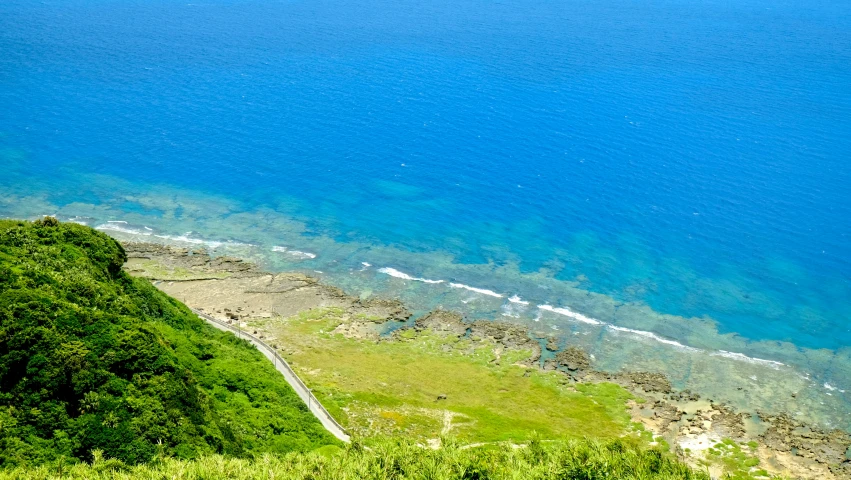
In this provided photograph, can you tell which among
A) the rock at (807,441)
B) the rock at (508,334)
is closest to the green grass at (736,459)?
the rock at (807,441)

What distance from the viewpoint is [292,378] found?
6250cm

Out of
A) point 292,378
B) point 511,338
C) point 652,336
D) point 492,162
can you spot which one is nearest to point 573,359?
point 511,338

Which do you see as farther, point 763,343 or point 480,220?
point 480,220

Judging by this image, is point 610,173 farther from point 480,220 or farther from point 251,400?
point 251,400

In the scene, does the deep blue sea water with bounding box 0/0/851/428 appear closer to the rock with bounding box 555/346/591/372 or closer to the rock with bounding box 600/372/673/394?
the rock with bounding box 555/346/591/372

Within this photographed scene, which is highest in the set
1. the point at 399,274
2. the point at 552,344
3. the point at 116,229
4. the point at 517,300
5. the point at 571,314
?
the point at 399,274

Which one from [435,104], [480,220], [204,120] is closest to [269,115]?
[204,120]

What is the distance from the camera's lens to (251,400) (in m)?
54.8

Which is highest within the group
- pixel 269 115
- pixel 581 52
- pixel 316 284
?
pixel 581 52

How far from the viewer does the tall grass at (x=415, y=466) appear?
37531 mm

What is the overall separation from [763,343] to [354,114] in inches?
3241

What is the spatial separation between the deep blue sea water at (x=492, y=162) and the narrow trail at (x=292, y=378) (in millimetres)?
17563

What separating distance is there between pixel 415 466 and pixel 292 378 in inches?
960

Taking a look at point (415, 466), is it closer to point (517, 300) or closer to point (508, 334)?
point (508, 334)
